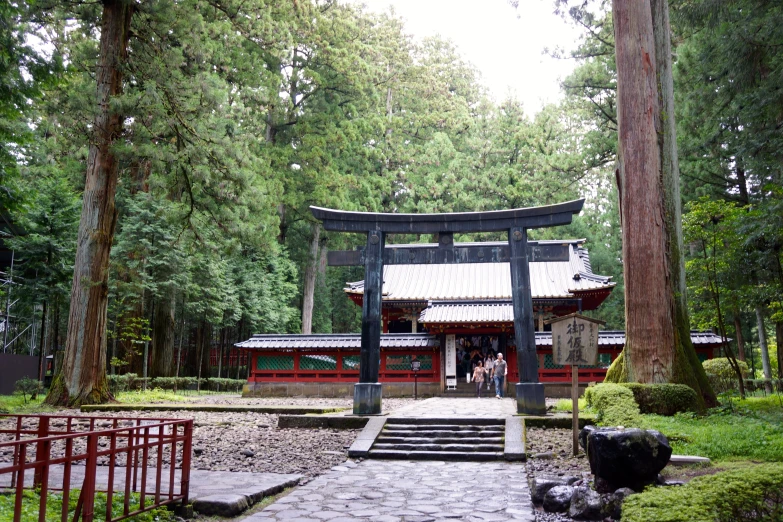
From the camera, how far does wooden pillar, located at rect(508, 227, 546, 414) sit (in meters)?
10.7

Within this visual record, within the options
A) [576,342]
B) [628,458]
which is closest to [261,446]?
[576,342]

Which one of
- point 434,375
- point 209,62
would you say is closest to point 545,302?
point 434,375

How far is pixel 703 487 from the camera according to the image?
3.93 metres

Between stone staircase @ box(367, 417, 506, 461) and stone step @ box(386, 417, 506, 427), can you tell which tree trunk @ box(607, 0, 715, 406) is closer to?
stone step @ box(386, 417, 506, 427)

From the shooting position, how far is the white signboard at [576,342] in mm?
8562

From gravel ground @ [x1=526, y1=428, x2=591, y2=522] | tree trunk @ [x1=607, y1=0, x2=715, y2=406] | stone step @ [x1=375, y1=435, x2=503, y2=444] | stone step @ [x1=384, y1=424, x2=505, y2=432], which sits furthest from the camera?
tree trunk @ [x1=607, y1=0, x2=715, y2=406]

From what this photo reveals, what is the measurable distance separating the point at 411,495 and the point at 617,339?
49.0 feet

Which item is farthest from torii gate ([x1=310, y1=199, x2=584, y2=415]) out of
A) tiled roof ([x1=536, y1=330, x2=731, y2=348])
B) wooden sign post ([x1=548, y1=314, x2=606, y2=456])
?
tiled roof ([x1=536, y1=330, x2=731, y2=348])

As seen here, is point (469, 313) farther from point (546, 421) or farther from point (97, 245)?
point (97, 245)

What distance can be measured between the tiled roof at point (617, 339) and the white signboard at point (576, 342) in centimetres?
1066

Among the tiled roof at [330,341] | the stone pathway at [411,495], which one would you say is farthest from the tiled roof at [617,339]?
the stone pathway at [411,495]

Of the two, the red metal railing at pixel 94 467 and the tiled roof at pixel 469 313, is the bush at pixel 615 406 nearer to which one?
the red metal railing at pixel 94 467

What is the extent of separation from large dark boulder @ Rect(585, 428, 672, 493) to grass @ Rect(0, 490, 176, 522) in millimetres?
3687

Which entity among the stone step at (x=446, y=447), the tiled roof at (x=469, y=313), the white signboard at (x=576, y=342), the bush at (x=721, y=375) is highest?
the tiled roof at (x=469, y=313)
